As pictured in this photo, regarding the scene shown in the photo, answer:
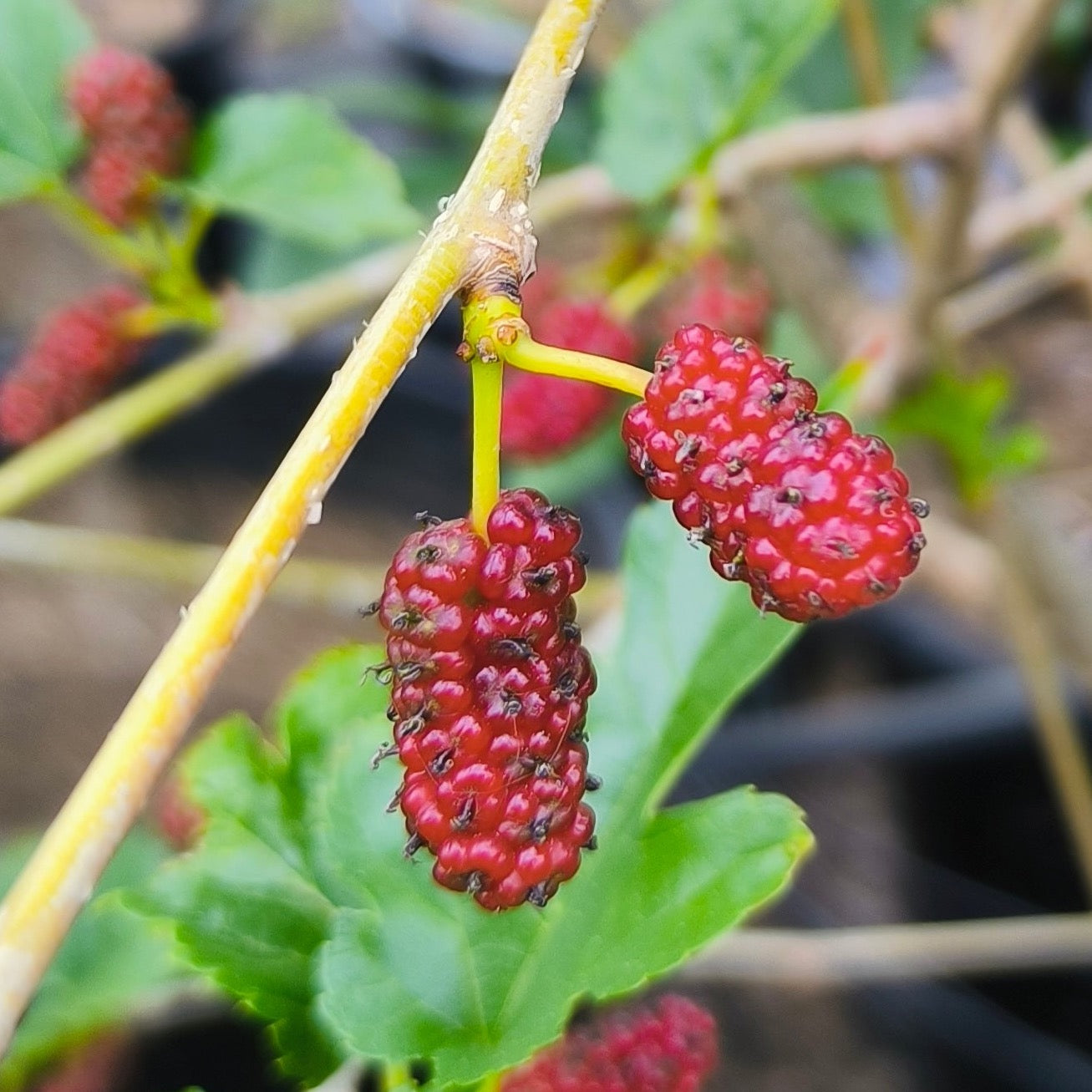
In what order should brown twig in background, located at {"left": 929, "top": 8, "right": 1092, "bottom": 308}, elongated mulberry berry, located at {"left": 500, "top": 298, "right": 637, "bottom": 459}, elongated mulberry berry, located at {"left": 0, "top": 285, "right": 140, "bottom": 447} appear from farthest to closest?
brown twig in background, located at {"left": 929, "top": 8, "right": 1092, "bottom": 308} → elongated mulberry berry, located at {"left": 500, "top": 298, "right": 637, "bottom": 459} → elongated mulberry berry, located at {"left": 0, "top": 285, "right": 140, "bottom": 447}

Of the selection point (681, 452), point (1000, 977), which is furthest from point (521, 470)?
point (681, 452)

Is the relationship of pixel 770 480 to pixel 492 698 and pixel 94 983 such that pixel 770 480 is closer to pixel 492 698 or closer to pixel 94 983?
pixel 492 698

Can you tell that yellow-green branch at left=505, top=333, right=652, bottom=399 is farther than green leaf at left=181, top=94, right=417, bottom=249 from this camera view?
No

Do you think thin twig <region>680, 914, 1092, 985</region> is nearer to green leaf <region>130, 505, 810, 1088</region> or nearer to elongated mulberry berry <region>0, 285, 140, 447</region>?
green leaf <region>130, 505, 810, 1088</region>

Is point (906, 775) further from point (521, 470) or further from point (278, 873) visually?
point (278, 873)

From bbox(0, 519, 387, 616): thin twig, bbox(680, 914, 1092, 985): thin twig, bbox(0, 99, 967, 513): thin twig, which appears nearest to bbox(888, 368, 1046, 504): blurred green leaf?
bbox(0, 99, 967, 513): thin twig

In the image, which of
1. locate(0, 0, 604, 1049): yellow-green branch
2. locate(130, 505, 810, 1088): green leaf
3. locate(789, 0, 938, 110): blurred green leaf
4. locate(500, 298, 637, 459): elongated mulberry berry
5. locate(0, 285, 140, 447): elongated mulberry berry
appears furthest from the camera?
locate(789, 0, 938, 110): blurred green leaf
